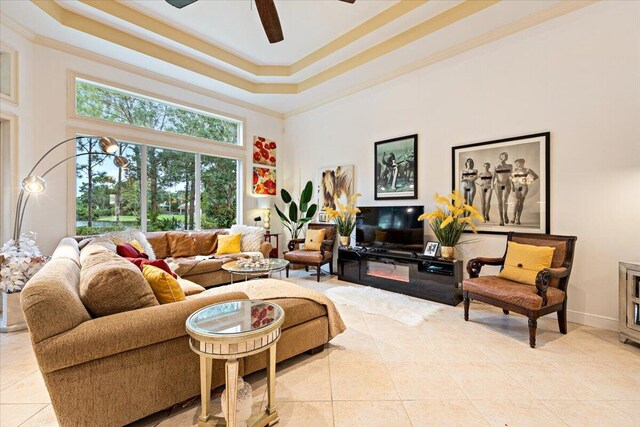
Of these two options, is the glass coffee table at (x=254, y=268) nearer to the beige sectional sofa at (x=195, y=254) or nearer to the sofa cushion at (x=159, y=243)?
the beige sectional sofa at (x=195, y=254)

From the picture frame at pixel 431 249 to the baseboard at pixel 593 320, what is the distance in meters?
1.56

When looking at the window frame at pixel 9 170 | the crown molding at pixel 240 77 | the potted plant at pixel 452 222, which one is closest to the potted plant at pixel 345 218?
the potted plant at pixel 452 222

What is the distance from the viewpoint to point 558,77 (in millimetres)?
3262

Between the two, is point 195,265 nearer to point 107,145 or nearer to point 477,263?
point 107,145

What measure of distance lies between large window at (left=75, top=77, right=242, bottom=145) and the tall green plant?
1.71m

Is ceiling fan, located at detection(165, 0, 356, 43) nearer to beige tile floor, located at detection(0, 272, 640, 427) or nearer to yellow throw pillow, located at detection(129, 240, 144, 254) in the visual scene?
yellow throw pillow, located at detection(129, 240, 144, 254)

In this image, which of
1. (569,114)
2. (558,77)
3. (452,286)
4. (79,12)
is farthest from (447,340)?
(79,12)

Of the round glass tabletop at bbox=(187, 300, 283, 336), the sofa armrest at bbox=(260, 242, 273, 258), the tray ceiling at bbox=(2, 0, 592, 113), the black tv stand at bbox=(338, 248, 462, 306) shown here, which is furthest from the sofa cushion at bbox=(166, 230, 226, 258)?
the round glass tabletop at bbox=(187, 300, 283, 336)

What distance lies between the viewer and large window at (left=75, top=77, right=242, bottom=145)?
421 cm

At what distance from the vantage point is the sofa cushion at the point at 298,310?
7.00ft

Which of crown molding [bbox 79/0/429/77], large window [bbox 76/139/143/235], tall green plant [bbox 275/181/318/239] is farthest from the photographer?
tall green plant [bbox 275/181/318/239]

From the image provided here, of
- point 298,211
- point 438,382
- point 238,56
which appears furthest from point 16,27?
point 438,382

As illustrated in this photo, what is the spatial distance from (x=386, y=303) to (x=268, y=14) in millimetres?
3620

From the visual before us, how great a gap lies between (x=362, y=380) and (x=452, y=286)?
2189 mm
